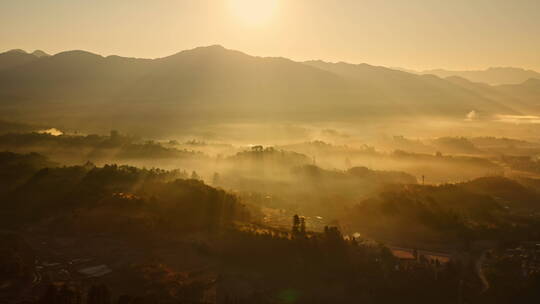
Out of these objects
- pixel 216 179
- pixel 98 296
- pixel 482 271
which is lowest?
pixel 98 296

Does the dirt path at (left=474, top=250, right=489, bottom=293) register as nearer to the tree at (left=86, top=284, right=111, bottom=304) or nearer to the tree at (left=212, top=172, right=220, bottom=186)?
the tree at (left=86, top=284, right=111, bottom=304)

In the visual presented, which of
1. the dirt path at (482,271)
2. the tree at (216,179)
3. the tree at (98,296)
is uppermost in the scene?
the tree at (216,179)

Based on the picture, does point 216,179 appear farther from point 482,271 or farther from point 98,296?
point 98,296

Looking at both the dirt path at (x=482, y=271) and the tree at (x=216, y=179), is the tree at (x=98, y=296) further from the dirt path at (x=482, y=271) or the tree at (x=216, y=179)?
the tree at (x=216, y=179)

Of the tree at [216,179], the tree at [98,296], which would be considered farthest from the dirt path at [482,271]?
the tree at [216,179]

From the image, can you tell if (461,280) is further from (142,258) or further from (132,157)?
(132,157)

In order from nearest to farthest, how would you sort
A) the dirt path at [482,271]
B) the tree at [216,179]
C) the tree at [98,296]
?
the tree at [98,296], the dirt path at [482,271], the tree at [216,179]

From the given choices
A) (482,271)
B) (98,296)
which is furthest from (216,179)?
(98,296)

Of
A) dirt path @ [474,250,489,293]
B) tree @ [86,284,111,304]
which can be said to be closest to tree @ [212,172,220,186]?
dirt path @ [474,250,489,293]

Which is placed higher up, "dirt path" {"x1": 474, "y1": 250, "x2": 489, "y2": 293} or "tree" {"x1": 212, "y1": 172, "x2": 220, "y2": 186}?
"tree" {"x1": 212, "y1": 172, "x2": 220, "y2": 186}

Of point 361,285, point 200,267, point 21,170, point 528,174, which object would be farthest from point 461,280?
point 528,174

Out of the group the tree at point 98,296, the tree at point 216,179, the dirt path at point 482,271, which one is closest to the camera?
the tree at point 98,296
